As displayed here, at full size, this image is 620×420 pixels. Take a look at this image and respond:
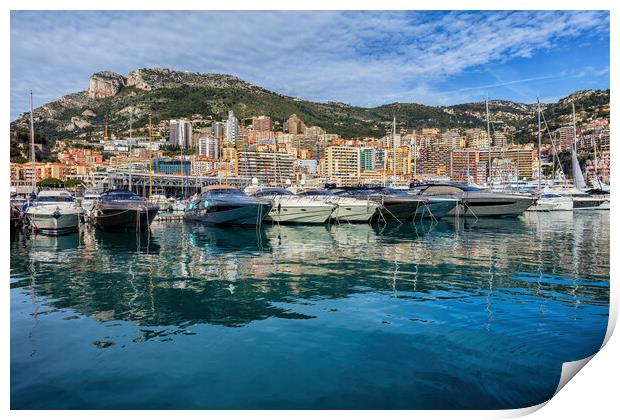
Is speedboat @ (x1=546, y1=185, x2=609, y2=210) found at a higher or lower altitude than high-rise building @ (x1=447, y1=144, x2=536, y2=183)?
lower

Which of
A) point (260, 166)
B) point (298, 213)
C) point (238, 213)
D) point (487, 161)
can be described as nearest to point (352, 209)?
point (298, 213)

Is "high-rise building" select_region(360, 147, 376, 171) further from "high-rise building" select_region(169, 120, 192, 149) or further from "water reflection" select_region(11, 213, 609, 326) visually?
"water reflection" select_region(11, 213, 609, 326)

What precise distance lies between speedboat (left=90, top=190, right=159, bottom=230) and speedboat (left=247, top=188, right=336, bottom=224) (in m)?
4.11

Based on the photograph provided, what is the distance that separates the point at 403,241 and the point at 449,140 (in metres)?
64.8

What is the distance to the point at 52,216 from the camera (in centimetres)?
1299

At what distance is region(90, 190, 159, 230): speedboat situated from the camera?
14367 mm

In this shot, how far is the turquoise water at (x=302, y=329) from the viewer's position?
2.72m

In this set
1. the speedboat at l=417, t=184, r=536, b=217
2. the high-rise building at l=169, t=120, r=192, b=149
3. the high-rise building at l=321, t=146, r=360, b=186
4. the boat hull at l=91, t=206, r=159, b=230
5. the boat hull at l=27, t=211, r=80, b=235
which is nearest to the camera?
Result: the boat hull at l=27, t=211, r=80, b=235

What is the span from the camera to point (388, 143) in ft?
262

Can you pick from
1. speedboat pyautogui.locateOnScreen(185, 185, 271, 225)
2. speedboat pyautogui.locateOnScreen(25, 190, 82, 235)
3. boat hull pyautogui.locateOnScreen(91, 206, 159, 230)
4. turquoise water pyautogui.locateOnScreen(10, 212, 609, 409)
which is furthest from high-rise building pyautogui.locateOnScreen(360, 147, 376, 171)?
turquoise water pyautogui.locateOnScreen(10, 212, 609, 409)

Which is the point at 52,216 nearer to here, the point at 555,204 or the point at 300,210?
the point at 300,210
